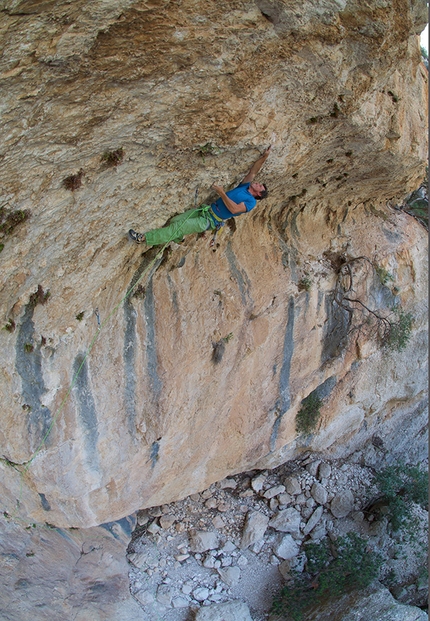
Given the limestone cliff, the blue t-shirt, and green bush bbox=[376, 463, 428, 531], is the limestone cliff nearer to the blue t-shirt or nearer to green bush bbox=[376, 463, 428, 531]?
the blue t-shirt

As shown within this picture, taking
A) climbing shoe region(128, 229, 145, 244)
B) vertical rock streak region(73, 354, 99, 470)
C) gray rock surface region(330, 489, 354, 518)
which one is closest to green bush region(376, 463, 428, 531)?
gray rock surface region(330, 489, 354, 518)

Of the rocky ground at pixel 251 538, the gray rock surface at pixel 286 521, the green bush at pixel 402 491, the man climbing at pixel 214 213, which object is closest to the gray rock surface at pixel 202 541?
the rocky ground at pixel 251 538

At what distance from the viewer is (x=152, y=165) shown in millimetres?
4879

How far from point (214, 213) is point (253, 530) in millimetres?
6617

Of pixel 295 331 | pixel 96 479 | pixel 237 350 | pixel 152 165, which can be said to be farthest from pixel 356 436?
pixel 152 165

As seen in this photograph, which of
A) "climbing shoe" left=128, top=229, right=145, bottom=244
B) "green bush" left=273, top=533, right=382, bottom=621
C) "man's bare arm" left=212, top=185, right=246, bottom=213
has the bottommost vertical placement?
"green bush" left=273, top=533, right=382, bottom=621

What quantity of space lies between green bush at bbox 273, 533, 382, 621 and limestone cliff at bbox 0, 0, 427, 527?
6.50 feet

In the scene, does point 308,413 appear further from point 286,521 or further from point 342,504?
point 342,504

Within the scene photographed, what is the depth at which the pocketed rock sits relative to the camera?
9.22 metres

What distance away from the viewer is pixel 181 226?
5641mm

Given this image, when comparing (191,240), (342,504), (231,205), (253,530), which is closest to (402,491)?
(342,504)

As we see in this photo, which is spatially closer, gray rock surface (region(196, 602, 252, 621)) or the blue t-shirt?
the blue t-shirt

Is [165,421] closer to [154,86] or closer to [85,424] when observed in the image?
[85,424]

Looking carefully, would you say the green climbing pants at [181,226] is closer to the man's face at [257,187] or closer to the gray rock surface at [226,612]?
the man's face at [257,187]
